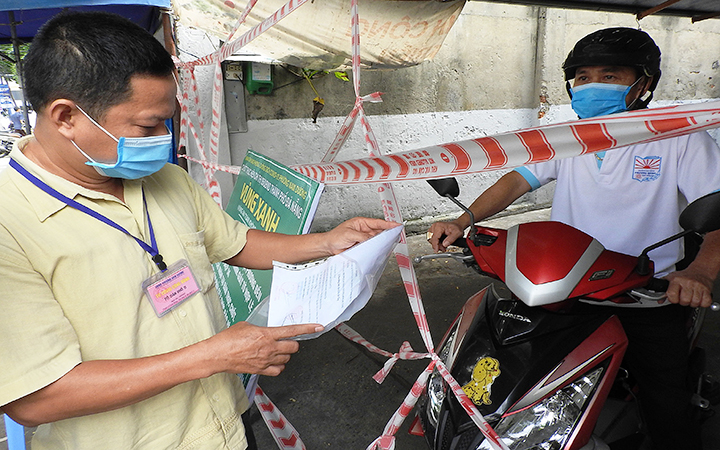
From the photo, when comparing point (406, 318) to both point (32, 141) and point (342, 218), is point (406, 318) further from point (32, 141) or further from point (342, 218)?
point (32, 141)

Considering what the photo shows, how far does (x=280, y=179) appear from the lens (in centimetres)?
166

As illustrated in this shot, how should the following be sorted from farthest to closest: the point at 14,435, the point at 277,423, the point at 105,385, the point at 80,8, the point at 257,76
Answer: the point at 257,76, the point at 80,8, the point at 277,423, the point at 14,435, the point at 105,385

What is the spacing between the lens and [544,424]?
1.26 meters

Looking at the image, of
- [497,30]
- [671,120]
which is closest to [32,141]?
[671,120]

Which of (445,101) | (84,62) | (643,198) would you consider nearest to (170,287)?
(84,62)

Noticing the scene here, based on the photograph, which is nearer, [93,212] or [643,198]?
[93,212]

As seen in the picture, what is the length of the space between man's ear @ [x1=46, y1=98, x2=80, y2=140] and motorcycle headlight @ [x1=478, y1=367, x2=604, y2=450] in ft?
4.23

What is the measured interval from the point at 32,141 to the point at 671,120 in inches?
49.9

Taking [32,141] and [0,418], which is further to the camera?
[0,418]

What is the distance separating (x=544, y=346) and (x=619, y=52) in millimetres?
1086

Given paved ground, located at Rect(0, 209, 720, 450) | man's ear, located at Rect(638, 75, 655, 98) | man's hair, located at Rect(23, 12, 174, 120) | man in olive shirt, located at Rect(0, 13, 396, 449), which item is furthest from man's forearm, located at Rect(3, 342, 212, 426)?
man's ear, located at Rect(638, 75, 655, 98)

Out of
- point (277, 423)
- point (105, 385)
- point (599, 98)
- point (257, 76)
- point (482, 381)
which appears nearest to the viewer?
point (105, 385)

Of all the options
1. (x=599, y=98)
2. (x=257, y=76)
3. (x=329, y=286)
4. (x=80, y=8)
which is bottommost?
(x=329, y=286)

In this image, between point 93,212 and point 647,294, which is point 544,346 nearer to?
point 647,294
